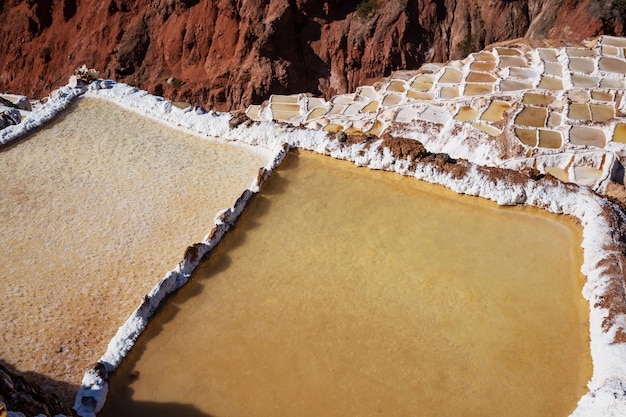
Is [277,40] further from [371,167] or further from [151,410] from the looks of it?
[151,410]

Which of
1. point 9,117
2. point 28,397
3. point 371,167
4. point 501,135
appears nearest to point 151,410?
point 28,397

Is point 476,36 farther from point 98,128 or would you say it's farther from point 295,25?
point 98,128

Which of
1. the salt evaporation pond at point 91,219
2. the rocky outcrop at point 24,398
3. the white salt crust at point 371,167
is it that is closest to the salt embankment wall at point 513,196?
the white salt crust at point 371,167

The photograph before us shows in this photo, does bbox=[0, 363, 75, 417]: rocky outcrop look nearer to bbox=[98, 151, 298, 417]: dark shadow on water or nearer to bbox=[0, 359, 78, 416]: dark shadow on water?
bbox=[0, 359, 78, 416]: dark shadow on water

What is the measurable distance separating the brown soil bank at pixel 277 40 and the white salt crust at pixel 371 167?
43.4ft

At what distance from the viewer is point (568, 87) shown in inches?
394

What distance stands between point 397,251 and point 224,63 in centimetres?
1766

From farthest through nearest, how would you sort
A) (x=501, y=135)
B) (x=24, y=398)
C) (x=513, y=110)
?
(x=513, y=110) → (x=501, y=135) → (x=24, y=398)

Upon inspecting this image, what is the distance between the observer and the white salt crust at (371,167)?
16.2 feet

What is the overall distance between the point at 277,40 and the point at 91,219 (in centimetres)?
1602

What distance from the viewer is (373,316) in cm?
567

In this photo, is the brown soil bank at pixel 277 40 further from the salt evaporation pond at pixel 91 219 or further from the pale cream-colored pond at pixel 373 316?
the pale cream-colored pond at pixel 373 316

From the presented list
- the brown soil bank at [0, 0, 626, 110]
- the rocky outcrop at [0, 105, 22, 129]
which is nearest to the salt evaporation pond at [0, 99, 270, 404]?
the rocky outcrop at [0, 105, 22, 129]

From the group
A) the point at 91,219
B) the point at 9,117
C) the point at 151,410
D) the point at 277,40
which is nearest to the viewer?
the point at 151,410
